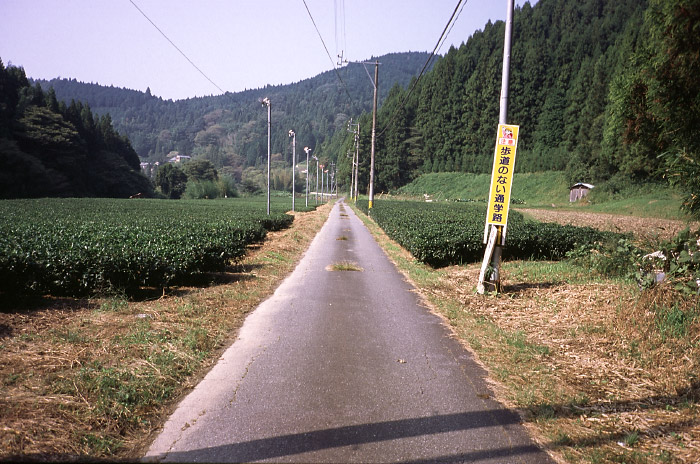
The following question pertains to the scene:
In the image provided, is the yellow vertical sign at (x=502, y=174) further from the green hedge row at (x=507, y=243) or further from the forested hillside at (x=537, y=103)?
the forested hillside at (x=537, y=103)

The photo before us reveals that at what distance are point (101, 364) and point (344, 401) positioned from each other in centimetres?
248

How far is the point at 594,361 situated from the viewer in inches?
189

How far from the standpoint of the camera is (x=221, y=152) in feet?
583

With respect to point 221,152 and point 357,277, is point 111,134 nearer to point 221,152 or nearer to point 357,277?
point 357,277

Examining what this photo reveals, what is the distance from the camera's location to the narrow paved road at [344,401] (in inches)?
118

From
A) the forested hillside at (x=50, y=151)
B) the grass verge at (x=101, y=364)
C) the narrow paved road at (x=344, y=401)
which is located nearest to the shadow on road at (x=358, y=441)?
the narrow paved road at (x=344, y=401)

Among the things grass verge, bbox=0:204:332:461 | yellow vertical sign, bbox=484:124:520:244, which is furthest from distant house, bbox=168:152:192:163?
yellow vertical sign, bbox=484:124:520:244

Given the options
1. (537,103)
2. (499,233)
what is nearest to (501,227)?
(499,233)

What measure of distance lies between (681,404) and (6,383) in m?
5.91

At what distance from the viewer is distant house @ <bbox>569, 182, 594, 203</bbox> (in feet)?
151

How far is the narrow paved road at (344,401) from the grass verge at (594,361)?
0.35m

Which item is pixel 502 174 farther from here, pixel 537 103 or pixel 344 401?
pixel 537 103

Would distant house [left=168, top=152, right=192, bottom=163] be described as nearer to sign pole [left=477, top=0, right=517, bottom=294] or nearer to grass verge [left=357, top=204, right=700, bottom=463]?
sign pole [left=477, top=0, right=517, bottom=294]

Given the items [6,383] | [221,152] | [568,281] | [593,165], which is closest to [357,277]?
[568,281]
